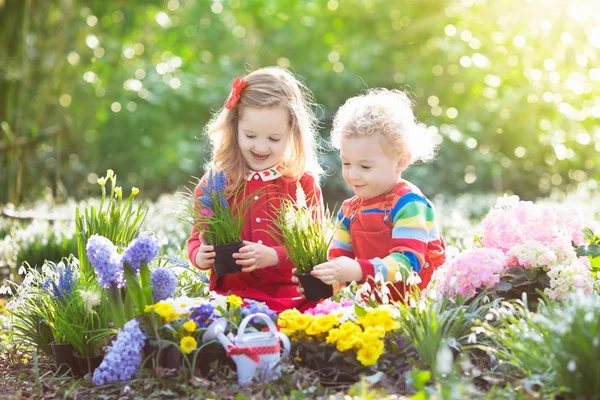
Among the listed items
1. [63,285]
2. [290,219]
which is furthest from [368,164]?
[63,285]

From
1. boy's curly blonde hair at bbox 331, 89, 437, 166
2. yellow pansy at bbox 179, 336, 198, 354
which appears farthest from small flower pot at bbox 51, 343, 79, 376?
boy's curly blonde hair at bbox 331, 89, 437, 166

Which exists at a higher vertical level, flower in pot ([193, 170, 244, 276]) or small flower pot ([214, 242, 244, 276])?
flower in pot ([193, 170, 244, 276])

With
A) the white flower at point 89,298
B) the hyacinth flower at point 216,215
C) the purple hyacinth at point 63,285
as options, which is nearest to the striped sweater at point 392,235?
the hyacinth flower at point 216,215

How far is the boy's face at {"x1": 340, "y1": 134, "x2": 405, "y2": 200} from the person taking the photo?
3.61 m

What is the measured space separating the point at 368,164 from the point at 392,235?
1.21 feet

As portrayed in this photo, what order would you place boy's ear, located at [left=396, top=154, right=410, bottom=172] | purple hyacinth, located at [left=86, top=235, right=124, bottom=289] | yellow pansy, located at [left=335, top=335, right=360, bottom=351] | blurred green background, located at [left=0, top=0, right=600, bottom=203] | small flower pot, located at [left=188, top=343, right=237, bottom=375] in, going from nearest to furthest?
yellow pansy, located at [left=335, top=335, right=360, bottom=351] < purple hyacinth, located at [left=86, top=235, right=124, bottom=289] < small flower pot, located at [left=188, top=343, right=237, bottom=375] < boy's ear, located at [left=396, top=154, right=410, bottom=172] < blurred green background, located at [left=0, top=0, right=600, bottom=203]

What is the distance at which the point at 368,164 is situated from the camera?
3.63 metres

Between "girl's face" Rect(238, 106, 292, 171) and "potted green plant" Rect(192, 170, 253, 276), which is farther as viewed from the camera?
"girl's face" Rect(238, 106, 292, 171)

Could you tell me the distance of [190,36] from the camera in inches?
601

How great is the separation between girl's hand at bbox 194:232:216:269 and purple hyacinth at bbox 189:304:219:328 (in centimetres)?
A: 42

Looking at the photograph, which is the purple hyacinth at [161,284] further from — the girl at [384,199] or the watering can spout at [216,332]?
the girl at [384,199]

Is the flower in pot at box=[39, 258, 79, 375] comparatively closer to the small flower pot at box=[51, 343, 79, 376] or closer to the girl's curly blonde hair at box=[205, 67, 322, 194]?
the small flower pot at box=[51, 343, 79, 376]

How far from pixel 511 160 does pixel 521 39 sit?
2.05 m

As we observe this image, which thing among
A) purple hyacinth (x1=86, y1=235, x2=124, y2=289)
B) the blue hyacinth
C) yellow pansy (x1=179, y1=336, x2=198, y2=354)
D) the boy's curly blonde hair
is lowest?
yellow pansy (x1=179, y1=336, x2=198, y2=354)
